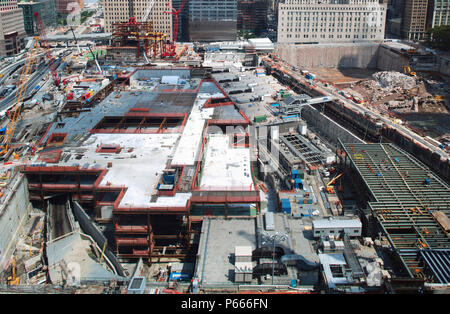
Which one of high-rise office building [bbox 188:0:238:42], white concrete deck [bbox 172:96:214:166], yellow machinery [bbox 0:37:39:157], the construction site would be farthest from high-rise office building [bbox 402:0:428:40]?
yellow machinery [bbox 0:37:39:157]

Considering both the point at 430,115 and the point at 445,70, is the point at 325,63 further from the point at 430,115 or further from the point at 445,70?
the point at 430,115

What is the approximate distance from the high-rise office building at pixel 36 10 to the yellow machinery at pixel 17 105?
1496 inches

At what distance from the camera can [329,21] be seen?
13012cm

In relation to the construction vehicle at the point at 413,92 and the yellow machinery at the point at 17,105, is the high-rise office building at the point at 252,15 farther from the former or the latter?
the construction vehicle at the point at 413,92

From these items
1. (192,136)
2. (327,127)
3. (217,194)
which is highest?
(192,136)

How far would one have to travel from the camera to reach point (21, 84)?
89.9 m

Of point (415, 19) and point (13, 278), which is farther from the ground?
point (415, 19)

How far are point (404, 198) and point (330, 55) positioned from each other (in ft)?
310

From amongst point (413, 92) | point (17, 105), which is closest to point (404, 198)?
point (413, 92)

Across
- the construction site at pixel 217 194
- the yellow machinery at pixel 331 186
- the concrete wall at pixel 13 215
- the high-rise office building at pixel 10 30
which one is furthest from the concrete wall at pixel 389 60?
the high-rise office building at pixel 10 30

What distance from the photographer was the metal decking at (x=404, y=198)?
33.2m

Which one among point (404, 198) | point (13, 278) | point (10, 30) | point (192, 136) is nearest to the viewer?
point (13, 278)

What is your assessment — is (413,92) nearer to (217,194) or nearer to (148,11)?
(217,194)

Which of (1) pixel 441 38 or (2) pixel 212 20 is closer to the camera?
(1) pixel 441 38
